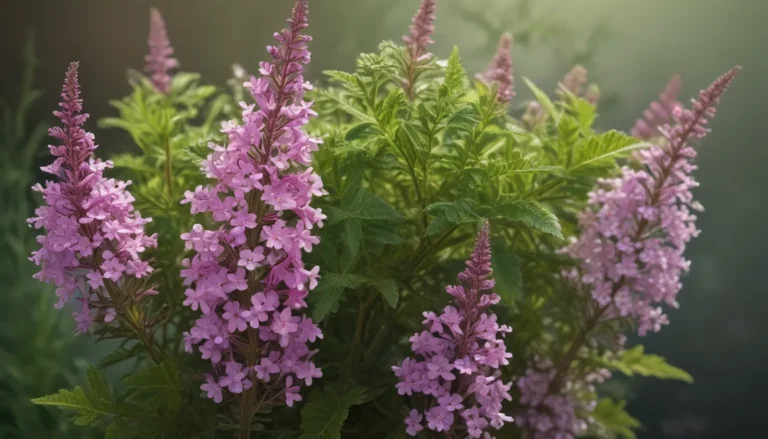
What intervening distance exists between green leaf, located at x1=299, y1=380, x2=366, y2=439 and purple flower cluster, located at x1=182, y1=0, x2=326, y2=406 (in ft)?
0.25

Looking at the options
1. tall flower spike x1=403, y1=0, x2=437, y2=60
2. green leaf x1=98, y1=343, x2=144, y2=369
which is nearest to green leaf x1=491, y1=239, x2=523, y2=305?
tall flower spike x1=403, y1=0, x2=437, y2=60

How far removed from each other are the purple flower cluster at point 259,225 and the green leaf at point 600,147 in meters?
0.33

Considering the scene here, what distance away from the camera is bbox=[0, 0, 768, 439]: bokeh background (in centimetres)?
161

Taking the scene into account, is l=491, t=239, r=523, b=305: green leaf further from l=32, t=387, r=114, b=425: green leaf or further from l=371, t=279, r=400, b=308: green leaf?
l=32, t=387, r=114, b=425: green leaf

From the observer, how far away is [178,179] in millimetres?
928

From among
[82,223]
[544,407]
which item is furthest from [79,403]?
[544,407]

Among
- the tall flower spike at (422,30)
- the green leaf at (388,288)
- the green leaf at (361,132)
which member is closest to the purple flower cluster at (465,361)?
the green leaf at (388,288)

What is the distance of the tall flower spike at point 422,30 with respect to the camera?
791 mm

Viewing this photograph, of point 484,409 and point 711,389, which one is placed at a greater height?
point 711,389

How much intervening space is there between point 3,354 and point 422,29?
1.13 meters

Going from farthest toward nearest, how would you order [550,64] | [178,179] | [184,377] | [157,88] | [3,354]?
[550,64] → [3,354] → [157,88] → [178,179] → [184,377]

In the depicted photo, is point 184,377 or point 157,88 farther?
point 157,88

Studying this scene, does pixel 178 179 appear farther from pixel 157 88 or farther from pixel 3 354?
pixel 3 354

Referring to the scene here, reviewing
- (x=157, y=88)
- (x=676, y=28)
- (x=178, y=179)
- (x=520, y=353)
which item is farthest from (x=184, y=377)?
(x=676, y=28)
